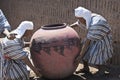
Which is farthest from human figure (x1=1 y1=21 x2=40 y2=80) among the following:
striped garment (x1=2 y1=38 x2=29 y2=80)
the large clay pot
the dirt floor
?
the dirt floor

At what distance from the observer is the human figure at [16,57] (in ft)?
19.7

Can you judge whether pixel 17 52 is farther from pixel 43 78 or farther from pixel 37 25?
pixel 37 25

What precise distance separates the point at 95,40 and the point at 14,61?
58.4 inches

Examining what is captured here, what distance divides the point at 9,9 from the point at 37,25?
1.44 m

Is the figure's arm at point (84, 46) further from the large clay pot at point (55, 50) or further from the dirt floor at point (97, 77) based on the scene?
the dirt floor at point (97, 77)

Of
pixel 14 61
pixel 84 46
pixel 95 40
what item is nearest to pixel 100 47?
pixel 95 40

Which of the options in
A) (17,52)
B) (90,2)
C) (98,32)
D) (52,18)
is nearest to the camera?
(17,52)

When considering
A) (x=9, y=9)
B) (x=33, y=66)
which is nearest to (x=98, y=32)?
(x=33, y=66)

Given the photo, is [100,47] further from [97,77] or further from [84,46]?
[97,77]

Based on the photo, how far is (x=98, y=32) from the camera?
21.2 feet

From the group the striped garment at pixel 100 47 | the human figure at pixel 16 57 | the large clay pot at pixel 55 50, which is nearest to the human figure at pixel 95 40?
the striped garment at pixel 100 47

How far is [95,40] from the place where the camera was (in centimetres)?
659

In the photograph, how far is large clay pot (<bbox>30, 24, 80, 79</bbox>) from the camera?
247 inches

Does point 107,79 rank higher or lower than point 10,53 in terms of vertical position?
lower
